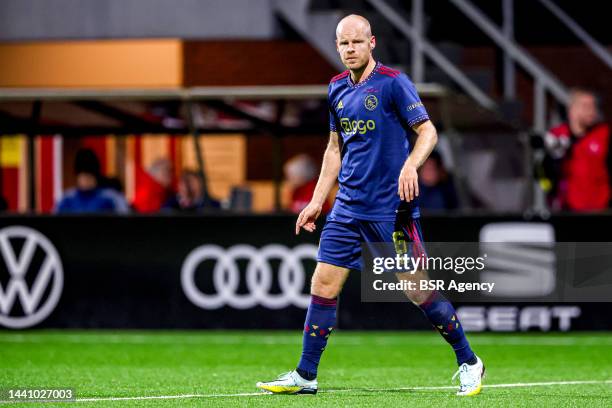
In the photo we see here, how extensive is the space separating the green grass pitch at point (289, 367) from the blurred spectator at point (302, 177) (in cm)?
170

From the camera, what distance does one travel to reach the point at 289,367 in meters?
11.2

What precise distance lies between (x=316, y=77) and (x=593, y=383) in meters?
10.8

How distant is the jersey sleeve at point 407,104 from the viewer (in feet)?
28.0

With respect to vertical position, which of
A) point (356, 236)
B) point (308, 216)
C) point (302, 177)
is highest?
point (308, 216)

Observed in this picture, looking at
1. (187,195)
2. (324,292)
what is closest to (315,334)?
(324,292)

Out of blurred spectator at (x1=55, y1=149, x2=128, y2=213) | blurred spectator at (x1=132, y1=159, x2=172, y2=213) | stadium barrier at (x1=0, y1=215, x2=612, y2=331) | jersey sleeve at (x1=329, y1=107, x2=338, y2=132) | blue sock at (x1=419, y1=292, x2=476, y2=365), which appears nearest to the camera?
blue sock at (x1=419, y1=292, x2=476, y2=365)

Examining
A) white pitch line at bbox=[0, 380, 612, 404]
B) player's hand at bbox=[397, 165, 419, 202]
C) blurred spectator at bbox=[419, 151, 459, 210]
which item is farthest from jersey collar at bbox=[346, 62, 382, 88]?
blurred spectator at bbox=[419, 151, 459, 210]

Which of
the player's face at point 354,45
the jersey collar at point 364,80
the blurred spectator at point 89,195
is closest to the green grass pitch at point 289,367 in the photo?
→ the blurred spectator at point 89,195

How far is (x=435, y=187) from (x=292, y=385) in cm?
616

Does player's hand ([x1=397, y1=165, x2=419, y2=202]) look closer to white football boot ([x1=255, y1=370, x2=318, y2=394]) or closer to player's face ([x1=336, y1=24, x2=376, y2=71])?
player's face ([x1=336, y1=24, x2=376, y2=71])

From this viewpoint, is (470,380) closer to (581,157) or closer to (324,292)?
(324,292)

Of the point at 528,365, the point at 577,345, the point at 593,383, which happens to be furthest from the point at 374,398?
the point at 577,345

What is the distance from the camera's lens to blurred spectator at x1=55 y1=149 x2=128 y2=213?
14.7 m

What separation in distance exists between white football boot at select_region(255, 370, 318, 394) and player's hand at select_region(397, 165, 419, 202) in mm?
1308
